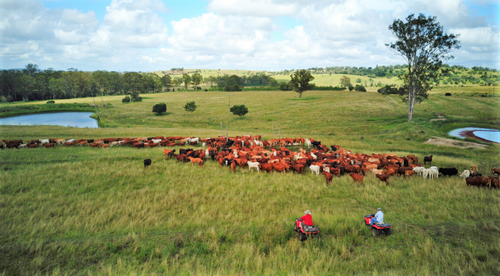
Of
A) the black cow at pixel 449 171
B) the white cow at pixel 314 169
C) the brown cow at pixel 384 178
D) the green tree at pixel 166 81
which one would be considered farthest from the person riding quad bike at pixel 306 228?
the green tree at pixel 166 81

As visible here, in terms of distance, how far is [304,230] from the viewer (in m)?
8.27

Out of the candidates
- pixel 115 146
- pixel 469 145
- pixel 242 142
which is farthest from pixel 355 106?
pixel 115 146

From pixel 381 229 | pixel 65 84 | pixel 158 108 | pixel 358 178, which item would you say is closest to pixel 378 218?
pixel 381 229

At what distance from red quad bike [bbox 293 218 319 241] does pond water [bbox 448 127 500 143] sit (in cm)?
3073

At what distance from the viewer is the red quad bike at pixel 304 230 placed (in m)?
8.23

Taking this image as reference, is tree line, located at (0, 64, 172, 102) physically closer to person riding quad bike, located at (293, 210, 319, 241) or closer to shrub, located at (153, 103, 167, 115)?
shrub, located at (153, 103, 167, 115)

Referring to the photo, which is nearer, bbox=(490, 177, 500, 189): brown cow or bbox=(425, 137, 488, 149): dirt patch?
bbox=(490, 177, 500, 189): brown cow

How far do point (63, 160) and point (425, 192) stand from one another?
76.4 feet

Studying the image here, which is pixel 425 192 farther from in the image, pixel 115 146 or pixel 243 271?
pixel 115 146

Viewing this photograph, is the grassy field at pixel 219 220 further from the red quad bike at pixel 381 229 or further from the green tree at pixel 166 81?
the green tree at pixel 166 81

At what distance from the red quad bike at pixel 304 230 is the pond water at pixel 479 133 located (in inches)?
1210

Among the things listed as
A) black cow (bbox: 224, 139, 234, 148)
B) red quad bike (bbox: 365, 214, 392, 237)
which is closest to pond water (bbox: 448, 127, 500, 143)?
black cow (bbox: 224, 139, 234, 148)

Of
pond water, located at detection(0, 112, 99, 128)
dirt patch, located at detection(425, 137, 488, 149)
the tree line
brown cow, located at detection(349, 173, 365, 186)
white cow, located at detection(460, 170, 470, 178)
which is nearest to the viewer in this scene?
brown cow, located at detection(349, 173, 365, 186)

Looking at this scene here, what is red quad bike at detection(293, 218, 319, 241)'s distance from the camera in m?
8.23
